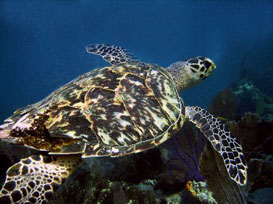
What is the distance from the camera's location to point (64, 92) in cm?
220

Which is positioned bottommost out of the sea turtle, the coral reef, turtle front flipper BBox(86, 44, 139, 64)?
the coral reef

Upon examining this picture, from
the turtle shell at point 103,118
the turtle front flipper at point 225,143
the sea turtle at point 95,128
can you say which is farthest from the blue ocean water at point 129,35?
the turtle shell at point 103,118

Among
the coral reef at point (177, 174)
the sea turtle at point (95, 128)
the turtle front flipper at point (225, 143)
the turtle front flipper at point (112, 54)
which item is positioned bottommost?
the coral reef at point (177, 174)

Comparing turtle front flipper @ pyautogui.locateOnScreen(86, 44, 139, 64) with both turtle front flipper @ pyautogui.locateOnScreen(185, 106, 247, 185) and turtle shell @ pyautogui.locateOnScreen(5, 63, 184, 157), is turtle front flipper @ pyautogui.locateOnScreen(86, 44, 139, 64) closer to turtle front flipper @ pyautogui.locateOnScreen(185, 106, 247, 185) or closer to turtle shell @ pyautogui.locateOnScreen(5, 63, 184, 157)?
turtle shell @ pyautogui.locateOnScreen(5, 63, 184, 157)

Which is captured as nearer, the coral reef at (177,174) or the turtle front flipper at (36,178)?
the turtle front flipper at (36,178)

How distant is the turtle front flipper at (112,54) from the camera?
12.8ft

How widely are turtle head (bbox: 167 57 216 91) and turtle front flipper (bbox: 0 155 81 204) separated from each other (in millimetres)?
2460

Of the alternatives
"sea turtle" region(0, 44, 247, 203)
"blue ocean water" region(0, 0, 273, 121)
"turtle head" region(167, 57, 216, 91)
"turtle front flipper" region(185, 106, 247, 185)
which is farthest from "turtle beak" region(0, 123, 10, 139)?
"blue ocean water" region(0, 0, 273, 121)

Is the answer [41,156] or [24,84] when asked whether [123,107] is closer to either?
[41,156]

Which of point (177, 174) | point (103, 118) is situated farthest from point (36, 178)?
point (177, 174)

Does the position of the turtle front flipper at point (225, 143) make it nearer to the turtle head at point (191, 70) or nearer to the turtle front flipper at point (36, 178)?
the turtle head at point (191, 70)

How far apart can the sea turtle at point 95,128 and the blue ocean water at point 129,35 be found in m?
18.5

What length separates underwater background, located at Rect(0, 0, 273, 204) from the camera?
2.33m

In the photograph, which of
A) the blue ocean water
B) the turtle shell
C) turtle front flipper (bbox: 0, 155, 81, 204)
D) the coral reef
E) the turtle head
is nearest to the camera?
turtle front flipper (bbox: 0, 155, 81, 204)
